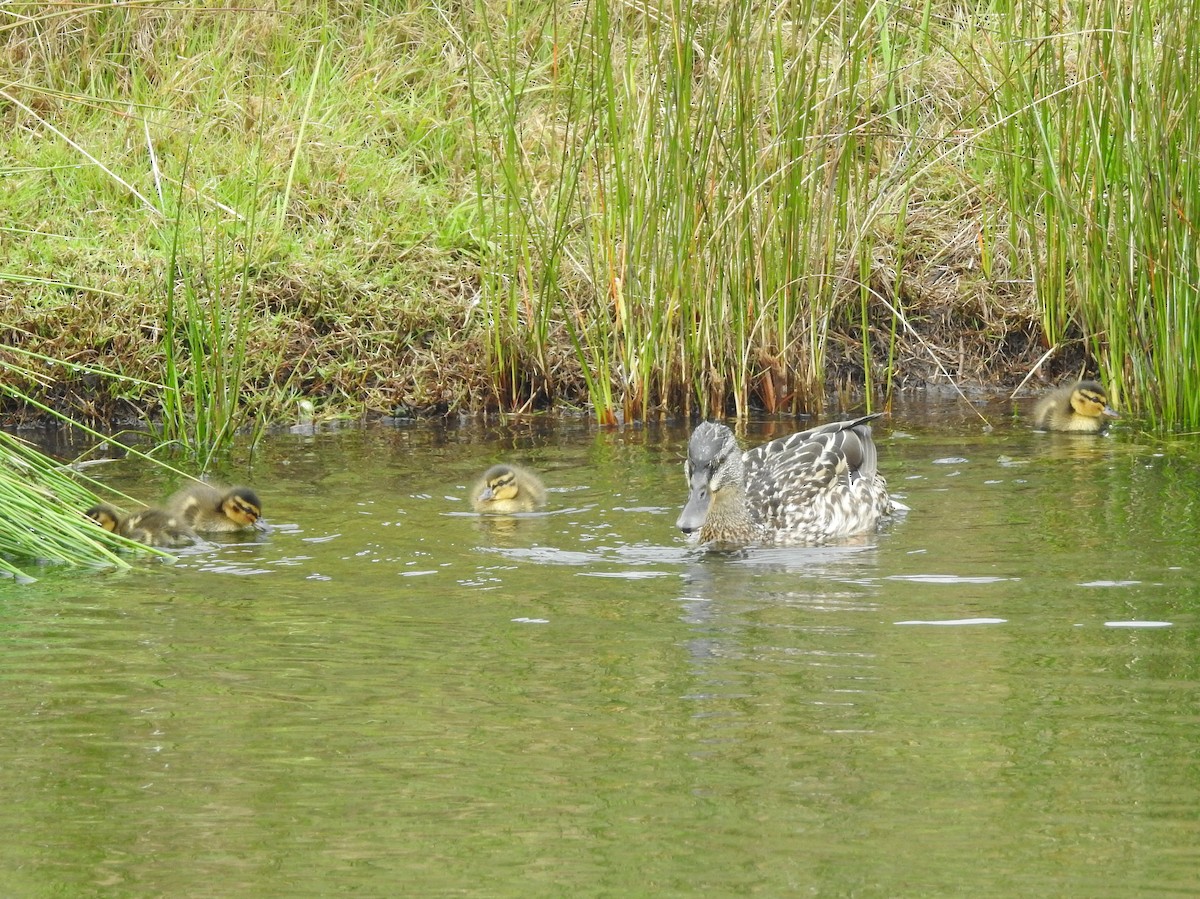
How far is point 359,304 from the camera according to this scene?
9922 mm

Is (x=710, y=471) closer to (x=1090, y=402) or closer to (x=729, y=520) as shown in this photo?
(x=729, y=520)

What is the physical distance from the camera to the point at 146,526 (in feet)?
22.0

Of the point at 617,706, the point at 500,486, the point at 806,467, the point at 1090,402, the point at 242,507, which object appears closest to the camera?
the point at 617,706

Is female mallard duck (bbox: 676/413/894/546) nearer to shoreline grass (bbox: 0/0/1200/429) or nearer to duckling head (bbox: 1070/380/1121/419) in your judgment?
duckling head (bbox: 1070/380/1121/419)

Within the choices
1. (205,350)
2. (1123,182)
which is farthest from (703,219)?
(205,350)

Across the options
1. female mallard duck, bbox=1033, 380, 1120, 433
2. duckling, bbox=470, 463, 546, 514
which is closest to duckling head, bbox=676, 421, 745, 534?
duckling, bbox=470, 463, 546, 514

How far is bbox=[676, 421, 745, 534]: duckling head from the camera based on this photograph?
6.46m

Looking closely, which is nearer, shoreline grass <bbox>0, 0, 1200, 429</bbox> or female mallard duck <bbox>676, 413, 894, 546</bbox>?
female mallard duck <bbox>676, 413, 894, 546</bbox>

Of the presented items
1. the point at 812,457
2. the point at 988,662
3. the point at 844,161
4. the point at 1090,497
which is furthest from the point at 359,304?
the point at 988,662

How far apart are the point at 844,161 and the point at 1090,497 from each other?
225 centimetres

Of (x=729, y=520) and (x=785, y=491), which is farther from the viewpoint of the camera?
(x=785, y=491)

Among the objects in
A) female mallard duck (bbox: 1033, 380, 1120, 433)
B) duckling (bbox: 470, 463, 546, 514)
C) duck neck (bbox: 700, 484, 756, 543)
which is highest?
female mallard duck (bbox: 1033, 380, 1120, 433)

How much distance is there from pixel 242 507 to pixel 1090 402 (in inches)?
145

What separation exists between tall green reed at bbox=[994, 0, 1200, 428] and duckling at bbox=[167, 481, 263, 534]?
12.0 feet
